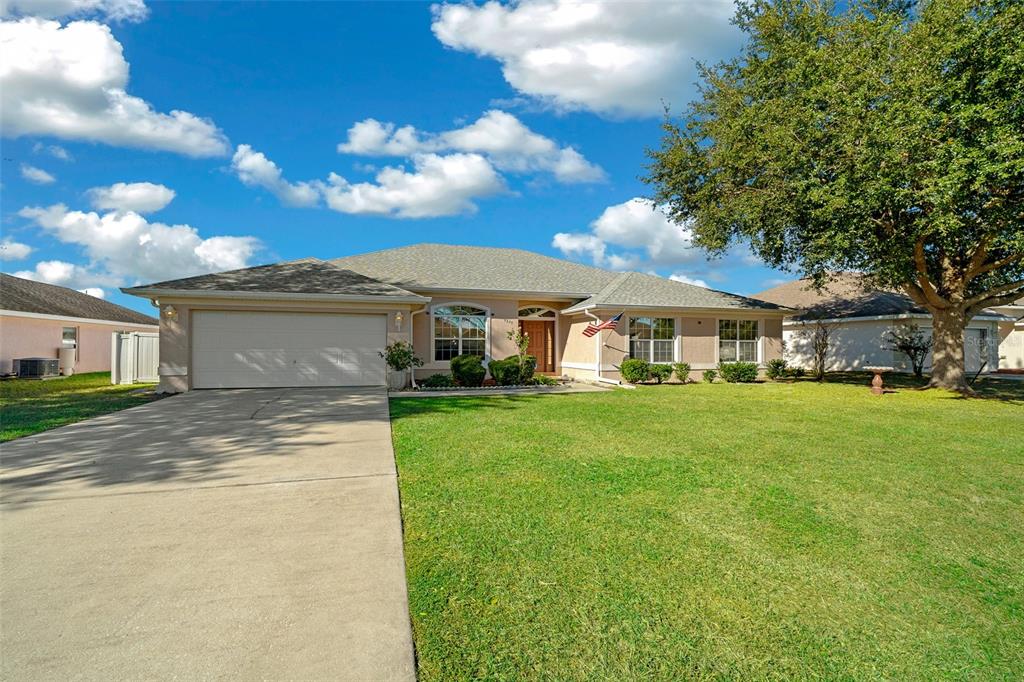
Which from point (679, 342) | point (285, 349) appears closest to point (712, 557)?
point (285, 349)

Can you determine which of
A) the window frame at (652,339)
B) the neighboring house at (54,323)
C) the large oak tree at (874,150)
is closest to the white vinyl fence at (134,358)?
the neighboring house at (54,323)

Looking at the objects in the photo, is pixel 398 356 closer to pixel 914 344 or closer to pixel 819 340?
pixel 819 340

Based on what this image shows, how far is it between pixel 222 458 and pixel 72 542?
2344 mm

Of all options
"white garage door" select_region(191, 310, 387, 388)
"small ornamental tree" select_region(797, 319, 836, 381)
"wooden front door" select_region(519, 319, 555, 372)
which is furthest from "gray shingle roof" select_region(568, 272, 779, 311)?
"white garage door" select_region(191, 310, 387, 388)

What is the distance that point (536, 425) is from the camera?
8.12 meters

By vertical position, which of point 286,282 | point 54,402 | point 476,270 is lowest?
point 54,402

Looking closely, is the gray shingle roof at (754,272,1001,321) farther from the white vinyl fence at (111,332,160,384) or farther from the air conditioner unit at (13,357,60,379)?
the air conditioner unit at (13,357,60,379)

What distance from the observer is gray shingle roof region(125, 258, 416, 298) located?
12898 millimetres

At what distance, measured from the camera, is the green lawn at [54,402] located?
803cm

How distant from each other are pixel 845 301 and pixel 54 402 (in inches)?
1154

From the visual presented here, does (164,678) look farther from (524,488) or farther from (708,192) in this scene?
(708,192)

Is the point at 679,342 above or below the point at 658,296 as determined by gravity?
below

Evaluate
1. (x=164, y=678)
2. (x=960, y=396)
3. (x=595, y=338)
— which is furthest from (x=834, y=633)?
(x=960, y=396)

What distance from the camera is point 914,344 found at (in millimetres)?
19828
